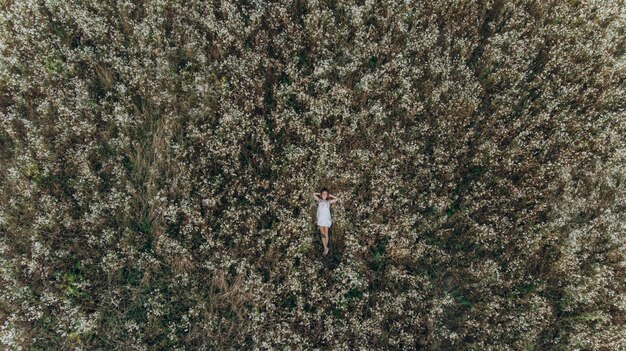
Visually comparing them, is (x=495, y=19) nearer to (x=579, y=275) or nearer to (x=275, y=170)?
(x=579, y=275)

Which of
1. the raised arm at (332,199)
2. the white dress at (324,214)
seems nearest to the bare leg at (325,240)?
the white dress at (324,214)

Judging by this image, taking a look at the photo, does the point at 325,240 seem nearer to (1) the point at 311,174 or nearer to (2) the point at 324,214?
(2) the point at 324,214

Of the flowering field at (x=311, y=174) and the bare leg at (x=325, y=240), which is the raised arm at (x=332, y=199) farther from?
the bare leg at (x=325, y=240)

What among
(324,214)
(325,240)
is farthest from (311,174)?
(325,240)

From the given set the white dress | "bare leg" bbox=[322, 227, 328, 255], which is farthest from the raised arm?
"bare leg" bbox=[322, 227, 328, 255]

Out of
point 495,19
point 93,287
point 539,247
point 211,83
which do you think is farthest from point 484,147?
point 93,287
